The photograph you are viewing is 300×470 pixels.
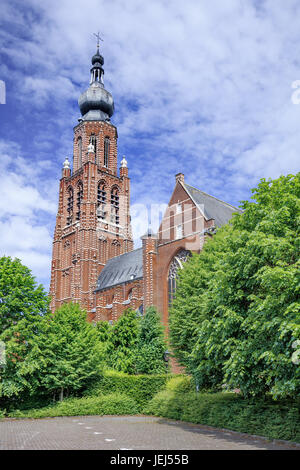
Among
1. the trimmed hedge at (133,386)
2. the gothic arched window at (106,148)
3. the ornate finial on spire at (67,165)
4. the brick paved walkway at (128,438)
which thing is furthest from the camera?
the ornate finial on spire at (67,165)

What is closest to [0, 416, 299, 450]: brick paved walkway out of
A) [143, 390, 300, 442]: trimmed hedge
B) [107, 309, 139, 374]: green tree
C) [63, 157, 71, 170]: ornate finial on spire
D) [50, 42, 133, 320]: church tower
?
[143, 390, 300, 442]: trimmed hedge

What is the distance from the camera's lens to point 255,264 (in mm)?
16781

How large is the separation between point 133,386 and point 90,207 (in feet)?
155

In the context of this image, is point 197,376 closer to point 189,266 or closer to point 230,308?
point 230,308

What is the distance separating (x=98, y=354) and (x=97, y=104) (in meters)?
61.1

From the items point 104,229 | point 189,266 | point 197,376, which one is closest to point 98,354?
point 189,266

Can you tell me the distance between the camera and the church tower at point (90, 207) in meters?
71.6

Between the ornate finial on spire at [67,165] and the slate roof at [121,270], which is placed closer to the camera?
the slate roof at [121,270]

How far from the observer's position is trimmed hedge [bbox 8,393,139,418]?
26.2 meters

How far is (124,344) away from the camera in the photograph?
127ft

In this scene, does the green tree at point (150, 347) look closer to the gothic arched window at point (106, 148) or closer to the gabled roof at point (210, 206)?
the gabled roof at point (210, 206)

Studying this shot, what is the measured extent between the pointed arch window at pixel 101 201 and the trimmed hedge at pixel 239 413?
53.4 m

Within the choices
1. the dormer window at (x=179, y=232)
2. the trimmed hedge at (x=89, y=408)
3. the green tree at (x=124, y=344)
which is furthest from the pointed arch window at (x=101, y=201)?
the trimmed hedge at (x=89, y=408)

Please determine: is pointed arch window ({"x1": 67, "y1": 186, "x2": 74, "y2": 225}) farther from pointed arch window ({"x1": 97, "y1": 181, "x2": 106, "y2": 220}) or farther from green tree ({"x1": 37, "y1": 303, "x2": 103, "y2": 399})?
green tree ({"x1": 37, "y1": 303, "x2": 103, "y2": 399})
